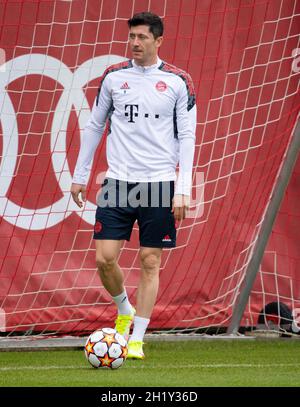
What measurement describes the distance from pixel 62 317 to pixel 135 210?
2.03 m

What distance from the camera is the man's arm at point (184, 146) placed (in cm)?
761

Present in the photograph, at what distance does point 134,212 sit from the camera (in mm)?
7855

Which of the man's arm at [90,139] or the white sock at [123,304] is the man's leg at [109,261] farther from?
the man's arm at [90,139]

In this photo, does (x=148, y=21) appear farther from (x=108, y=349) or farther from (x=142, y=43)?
(x=108, y=349)

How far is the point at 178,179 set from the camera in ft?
25.1

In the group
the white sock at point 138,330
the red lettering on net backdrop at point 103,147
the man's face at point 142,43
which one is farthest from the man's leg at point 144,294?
the red lettering on net backdrop at point 103,147

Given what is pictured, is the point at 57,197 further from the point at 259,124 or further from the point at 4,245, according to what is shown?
the point at 259,124

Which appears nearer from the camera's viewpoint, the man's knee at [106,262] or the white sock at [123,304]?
the man's knee at [106,262]

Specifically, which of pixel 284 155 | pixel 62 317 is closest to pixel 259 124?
pixel 284 155

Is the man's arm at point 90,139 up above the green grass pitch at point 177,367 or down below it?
above

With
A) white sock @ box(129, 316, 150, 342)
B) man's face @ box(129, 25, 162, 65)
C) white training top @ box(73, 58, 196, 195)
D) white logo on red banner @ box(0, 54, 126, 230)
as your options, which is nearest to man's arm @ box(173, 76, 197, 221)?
white training top @ box(73, 58, 196, 195)

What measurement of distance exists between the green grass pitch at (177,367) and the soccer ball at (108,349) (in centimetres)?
5

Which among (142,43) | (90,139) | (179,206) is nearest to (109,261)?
(179,206)

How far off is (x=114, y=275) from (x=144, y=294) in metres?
0.24
